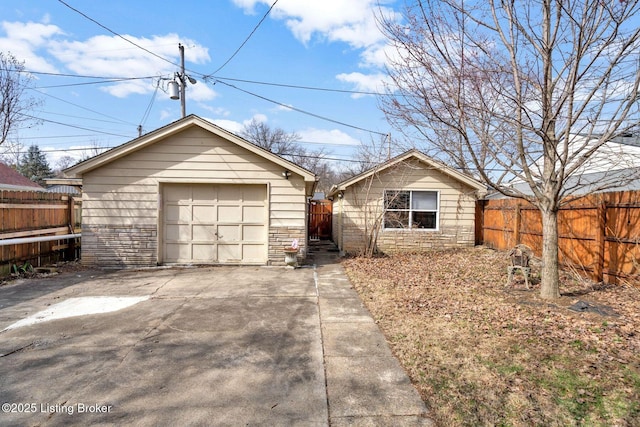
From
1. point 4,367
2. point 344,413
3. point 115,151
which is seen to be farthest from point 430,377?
point 115,151

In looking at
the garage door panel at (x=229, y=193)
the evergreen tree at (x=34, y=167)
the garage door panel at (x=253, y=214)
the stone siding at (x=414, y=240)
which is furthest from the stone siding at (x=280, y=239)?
the evergreen tree at (x=34, y=167)

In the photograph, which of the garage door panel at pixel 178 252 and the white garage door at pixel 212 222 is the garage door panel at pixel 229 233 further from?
the garage door panel at pixel 178 252

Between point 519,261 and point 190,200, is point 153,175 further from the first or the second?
point 519,261

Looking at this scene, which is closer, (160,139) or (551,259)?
(551,259)

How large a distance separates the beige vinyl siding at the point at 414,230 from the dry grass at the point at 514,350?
4.79m

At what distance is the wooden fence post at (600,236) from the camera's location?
21.0ft

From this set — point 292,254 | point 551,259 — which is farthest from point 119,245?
point 551,259

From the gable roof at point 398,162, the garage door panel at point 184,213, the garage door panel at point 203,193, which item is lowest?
the garage door panel at point 184,213

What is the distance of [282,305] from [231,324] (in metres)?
1.14

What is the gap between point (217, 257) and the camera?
939 centimetres

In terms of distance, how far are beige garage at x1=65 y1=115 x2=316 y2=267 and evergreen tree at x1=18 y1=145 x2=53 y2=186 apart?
44051mm

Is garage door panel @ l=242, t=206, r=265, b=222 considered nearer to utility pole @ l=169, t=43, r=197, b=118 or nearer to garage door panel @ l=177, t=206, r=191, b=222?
garage door panel @ l=177, t=206, r=191, b=222

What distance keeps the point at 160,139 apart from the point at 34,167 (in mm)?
48925

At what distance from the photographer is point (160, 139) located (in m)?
8.94
